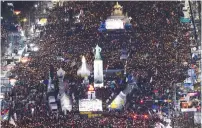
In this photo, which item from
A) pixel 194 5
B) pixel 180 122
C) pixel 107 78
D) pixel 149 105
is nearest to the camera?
pixel 180 122

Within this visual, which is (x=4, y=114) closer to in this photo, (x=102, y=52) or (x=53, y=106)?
(x=53, y=106)

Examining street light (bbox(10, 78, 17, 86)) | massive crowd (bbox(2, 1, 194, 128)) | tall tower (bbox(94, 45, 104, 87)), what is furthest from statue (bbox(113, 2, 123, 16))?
street light (bbox(10, 78, 17, 86))

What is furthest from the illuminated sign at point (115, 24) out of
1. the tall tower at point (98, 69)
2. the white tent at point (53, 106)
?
the white tent at point (53, 106)

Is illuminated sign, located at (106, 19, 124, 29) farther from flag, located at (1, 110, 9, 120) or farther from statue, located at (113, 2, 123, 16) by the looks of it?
flag, located at (1, 110, 9, 120)

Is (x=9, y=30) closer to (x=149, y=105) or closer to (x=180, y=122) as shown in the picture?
(x=149, y=105)

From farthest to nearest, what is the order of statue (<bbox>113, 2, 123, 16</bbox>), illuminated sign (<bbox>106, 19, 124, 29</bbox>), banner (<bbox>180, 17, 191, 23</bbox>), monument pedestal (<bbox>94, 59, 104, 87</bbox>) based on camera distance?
statue (<bbox>113, 2, 123, 16</bbox>) < illuminated sign (<bbox>106, 19, 124, 29</bbox>) < banner (<bbox>180, 17, 191, 23</bbox>) < monument pedestal (<bbox>94, 59, 104, 87</bbox>)

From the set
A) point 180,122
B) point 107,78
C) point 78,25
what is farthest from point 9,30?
point 180,122
